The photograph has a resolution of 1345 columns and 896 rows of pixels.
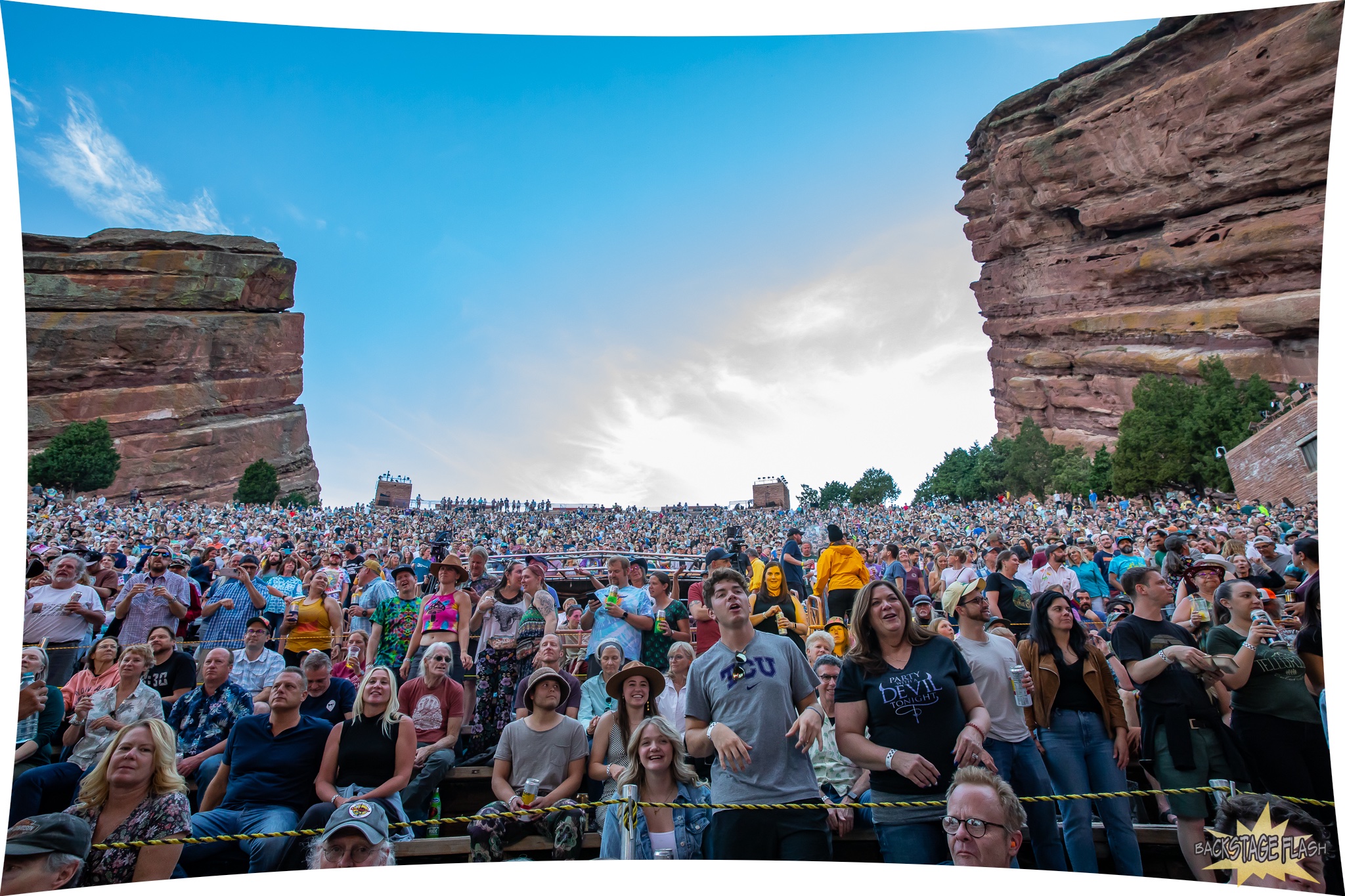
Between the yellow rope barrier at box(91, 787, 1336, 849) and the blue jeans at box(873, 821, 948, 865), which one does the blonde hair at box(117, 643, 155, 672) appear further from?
the blue jeans at box(873, 821, 948, 865)

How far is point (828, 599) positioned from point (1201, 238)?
45424 millimetres

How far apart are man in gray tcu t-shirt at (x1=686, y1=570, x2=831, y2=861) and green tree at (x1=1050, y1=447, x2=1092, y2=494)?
133 feet

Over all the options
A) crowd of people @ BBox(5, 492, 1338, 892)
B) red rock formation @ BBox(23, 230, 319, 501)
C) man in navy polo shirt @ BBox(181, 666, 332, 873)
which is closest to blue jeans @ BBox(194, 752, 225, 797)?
crowd of people @ BBox(5, 492, 1338, 892)

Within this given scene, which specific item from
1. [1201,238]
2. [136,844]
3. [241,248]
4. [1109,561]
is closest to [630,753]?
[136,844]

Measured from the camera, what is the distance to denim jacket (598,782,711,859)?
3.69m

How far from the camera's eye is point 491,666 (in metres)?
5.16

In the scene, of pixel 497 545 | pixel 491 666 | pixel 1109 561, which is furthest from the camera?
pixel 497 545

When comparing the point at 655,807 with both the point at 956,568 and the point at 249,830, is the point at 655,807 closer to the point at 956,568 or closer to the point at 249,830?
the point at 249,830

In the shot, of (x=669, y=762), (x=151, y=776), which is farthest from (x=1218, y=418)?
(x=151, y=776)

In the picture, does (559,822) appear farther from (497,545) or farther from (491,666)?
(497,545)

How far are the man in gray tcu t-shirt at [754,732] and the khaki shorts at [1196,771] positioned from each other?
2001 mm

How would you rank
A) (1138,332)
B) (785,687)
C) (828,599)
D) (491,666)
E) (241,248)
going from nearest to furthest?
1. (785,687)
2. (491,666)
3. (828,599)
4. (1138,332)
5. (241,248)

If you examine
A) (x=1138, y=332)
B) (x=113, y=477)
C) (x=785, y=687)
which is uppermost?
(x=1138, y=332)

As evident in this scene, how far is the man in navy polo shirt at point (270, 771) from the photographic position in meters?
3.91
